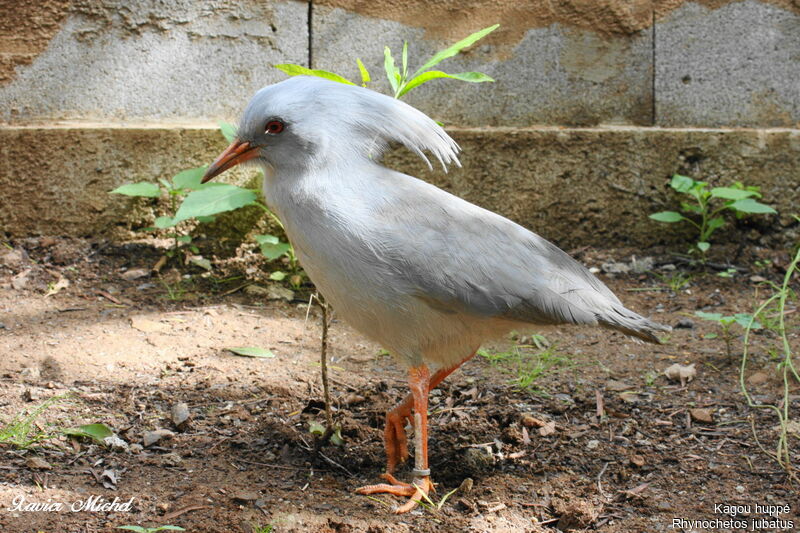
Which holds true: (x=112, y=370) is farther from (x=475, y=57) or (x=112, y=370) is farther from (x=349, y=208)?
(x=475, y=57)

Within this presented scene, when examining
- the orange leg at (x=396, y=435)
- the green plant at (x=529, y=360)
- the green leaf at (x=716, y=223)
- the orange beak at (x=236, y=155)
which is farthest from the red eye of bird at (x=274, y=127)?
the green leaf at (x=716, y=223)

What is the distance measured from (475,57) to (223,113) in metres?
1.81

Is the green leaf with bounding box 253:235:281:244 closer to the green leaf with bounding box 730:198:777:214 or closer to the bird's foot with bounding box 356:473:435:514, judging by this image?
the bird's foot with bounding box 356:473:435:514

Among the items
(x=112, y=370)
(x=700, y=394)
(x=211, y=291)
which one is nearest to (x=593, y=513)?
(x=700, y=394)

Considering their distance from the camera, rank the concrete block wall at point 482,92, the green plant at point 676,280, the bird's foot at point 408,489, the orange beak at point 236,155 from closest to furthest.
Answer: the bird's foot at point 408,489, the orange beak at point 236,155, the concrete block wall at point 482,92, the green plant at point 676,280

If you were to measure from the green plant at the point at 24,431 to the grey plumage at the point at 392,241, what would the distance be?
49.5 inches

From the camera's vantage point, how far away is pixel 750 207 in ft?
16.5

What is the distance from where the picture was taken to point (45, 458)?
2.92 meters

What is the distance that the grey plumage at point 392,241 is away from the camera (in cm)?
277

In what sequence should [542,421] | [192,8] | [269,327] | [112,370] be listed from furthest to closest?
[192,8], [269,327], [112,370], [542,421]

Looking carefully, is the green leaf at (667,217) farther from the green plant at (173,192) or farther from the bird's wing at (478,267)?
the green plant at (173,192)

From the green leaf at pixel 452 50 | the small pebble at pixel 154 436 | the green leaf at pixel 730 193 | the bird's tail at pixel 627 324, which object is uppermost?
the green leaf at pixel 452 50

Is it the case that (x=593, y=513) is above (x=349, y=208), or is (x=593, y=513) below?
below

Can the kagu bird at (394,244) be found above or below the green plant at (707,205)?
above
